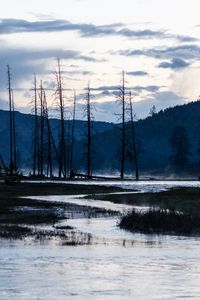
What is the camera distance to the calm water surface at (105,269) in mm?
18094

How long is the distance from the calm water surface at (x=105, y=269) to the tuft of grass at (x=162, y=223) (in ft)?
5.34

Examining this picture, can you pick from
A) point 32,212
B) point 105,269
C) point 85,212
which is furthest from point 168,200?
point 105,269

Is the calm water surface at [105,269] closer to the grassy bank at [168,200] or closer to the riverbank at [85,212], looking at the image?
the riverbank at [85,212]

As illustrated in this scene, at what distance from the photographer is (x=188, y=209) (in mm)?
40719

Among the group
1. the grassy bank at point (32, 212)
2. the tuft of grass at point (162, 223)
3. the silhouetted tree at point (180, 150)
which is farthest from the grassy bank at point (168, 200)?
the silhouetted tree at point (180, 150)

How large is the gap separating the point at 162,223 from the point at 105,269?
1123 centimetres

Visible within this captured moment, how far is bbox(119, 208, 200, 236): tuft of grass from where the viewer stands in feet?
105

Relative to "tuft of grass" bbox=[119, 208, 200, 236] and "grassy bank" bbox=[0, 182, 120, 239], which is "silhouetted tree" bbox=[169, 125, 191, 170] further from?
"tuft of grass" bbox=[119, 208, 200, 236]

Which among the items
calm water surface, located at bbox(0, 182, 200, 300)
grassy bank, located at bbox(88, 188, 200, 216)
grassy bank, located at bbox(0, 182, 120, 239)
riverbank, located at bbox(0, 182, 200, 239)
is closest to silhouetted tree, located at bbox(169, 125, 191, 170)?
riverbank, located at bbox(0, 182, 200, 239)

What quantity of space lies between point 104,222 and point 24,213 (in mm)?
5383

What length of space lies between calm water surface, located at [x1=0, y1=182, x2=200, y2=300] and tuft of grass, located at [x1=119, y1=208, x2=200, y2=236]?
1.63 metres

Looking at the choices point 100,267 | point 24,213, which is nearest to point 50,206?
point 24,213

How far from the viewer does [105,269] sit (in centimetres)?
2173

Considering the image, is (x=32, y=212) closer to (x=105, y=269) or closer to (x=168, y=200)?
(x=168, y=200)
